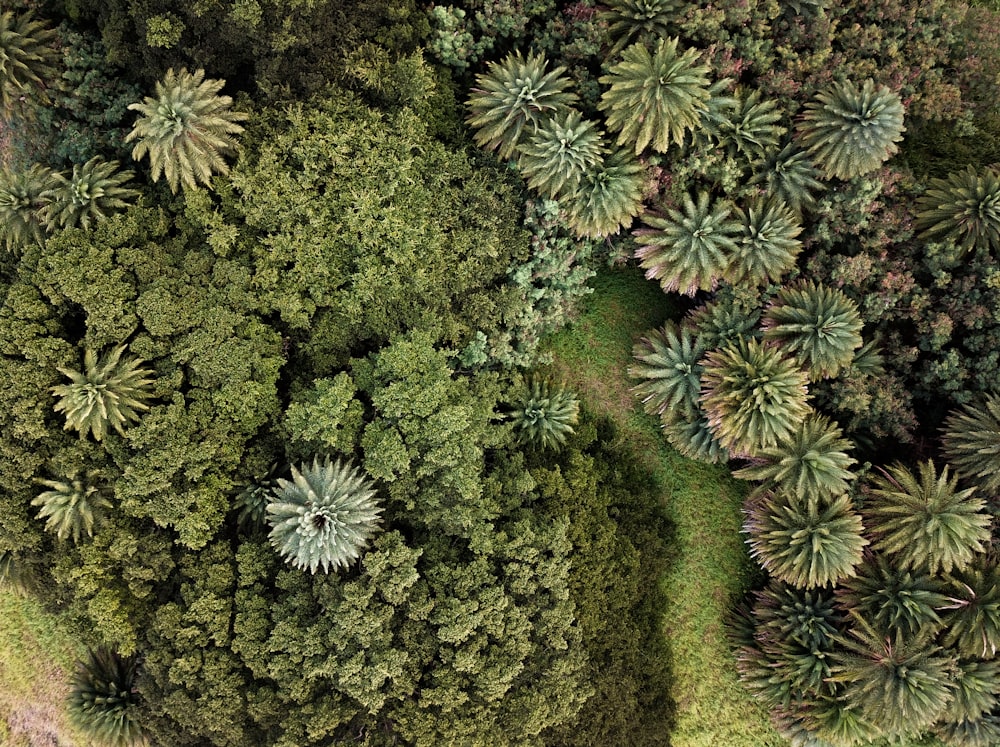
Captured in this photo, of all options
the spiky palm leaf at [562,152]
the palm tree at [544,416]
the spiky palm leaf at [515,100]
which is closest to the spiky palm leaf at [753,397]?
the palm tree at [544,416]

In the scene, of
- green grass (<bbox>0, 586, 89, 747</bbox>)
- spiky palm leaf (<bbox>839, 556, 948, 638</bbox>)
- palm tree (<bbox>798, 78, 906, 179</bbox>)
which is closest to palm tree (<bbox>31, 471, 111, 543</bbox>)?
green grass (<bbox>0, 586, 89, 747</bbox>)

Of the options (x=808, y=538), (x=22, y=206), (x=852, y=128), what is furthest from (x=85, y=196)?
(x=808, y=538)

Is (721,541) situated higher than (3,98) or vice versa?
(3,98)

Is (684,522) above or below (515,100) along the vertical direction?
below

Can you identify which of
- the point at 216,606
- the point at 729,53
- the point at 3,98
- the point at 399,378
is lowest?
the point at 216,606

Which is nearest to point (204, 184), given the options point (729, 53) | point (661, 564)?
point (729, 53)

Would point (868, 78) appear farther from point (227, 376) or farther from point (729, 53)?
point (227, 376)

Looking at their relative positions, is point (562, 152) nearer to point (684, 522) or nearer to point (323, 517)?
point (323, 517)
